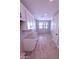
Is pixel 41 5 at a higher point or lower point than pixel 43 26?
higher

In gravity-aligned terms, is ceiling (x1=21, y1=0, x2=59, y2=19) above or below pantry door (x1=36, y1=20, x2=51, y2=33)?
above

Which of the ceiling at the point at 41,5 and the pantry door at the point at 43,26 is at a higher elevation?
the ceiling at the point at 41,5

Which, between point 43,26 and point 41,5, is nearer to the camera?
point 41,5

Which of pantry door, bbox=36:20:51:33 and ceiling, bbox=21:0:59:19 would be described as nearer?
ceiling, bbox=21:0:59:19

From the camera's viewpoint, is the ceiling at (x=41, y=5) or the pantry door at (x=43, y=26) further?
the pantry door at (x=43, y=26)
